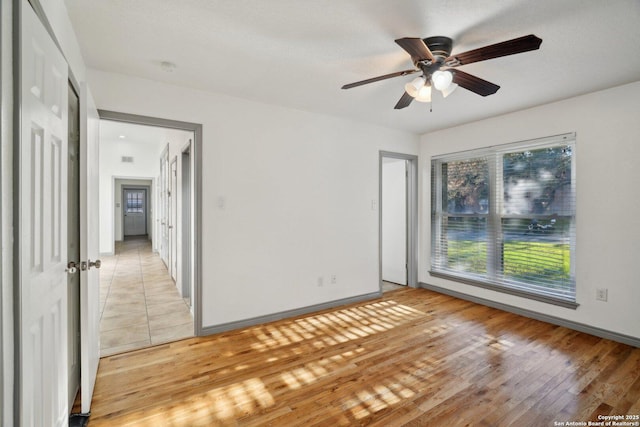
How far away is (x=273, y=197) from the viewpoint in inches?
139

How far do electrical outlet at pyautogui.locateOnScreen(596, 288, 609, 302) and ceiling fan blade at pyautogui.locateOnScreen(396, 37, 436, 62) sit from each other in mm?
2983

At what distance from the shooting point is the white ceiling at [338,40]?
Result: 71.8 inches

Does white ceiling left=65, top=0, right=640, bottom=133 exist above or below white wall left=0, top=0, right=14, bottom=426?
above

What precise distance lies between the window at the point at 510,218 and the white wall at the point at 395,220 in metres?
0.48

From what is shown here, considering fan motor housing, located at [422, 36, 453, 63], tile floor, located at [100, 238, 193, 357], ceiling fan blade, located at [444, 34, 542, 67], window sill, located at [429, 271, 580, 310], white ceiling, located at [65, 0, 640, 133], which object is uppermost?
white ceiling, located at [65, 0, 640, 133]

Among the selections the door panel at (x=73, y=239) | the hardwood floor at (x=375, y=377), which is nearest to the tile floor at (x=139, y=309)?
the hardwood floor at (x=375, y=377)

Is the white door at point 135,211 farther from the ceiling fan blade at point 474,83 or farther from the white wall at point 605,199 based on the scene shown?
the white wall at point 605,199

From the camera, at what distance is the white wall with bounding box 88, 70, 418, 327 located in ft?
10.2

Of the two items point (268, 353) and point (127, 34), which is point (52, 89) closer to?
point (127, 34)

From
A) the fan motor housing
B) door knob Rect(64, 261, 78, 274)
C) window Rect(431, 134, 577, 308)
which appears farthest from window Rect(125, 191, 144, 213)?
the fan motor housing

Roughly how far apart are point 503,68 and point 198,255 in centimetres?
327

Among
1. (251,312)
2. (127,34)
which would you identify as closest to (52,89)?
(127,34)

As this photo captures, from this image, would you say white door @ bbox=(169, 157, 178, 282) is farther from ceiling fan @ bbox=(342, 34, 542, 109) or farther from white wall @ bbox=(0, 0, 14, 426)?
white wall @ bbox=(0, 0, 14, 426)

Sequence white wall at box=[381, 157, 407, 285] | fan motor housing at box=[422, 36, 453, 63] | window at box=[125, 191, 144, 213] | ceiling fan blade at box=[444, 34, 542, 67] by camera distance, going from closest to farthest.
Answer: ceiling fan blade at box=[444, 34, 542, 67]
fan motor housing at box=[422, 36, 453, 63]
white wall at box=[381, 157, 407, 285]
window at box=[125, 191, 144, 213]
